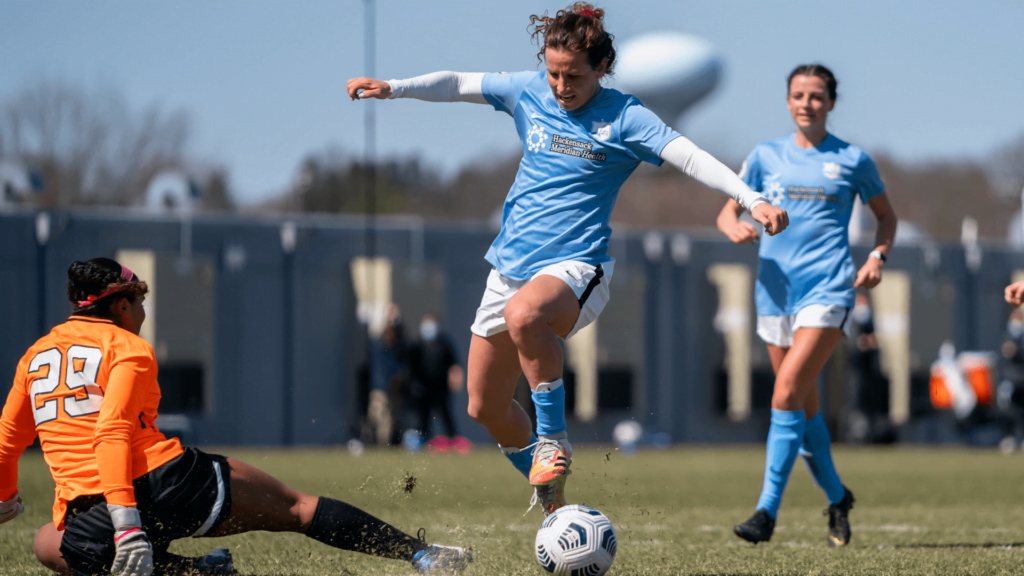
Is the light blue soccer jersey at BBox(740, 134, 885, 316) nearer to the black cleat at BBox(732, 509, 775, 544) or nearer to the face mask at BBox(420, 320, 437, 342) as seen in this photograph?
the black cleat at BBox(732, 509, 775, 544)

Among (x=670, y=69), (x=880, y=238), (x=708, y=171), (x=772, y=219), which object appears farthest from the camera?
(x=670, y=69)

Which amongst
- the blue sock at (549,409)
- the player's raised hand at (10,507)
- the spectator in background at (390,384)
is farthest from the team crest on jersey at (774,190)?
the spectator in background at (390,384)

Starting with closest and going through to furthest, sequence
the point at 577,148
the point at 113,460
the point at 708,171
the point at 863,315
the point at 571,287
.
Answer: the point at 113,460, the point at 708,171, the point at 571,287, the point at 577,148, the point at 863,315

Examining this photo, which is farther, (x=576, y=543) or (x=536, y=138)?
(x=536, y=138)

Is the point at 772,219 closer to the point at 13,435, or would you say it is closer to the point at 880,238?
the point at 880,238

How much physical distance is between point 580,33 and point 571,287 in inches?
40.0

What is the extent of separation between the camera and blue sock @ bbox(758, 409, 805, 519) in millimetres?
5840

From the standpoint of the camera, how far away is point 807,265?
5988mm

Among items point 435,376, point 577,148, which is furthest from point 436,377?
point 577,148

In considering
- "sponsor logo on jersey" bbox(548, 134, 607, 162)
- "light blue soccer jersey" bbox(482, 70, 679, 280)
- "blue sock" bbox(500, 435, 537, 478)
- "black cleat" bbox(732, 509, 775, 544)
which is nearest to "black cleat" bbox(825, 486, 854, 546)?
"black cleat" bbox(732, 509, 775, 544)

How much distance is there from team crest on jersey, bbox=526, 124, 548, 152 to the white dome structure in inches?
905

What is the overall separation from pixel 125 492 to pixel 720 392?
2124 centimetres

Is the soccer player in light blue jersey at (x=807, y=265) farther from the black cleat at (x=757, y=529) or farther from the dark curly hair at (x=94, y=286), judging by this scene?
the dark curly hair at (x=94, y=286)

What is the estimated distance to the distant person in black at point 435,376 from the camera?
16.9m
